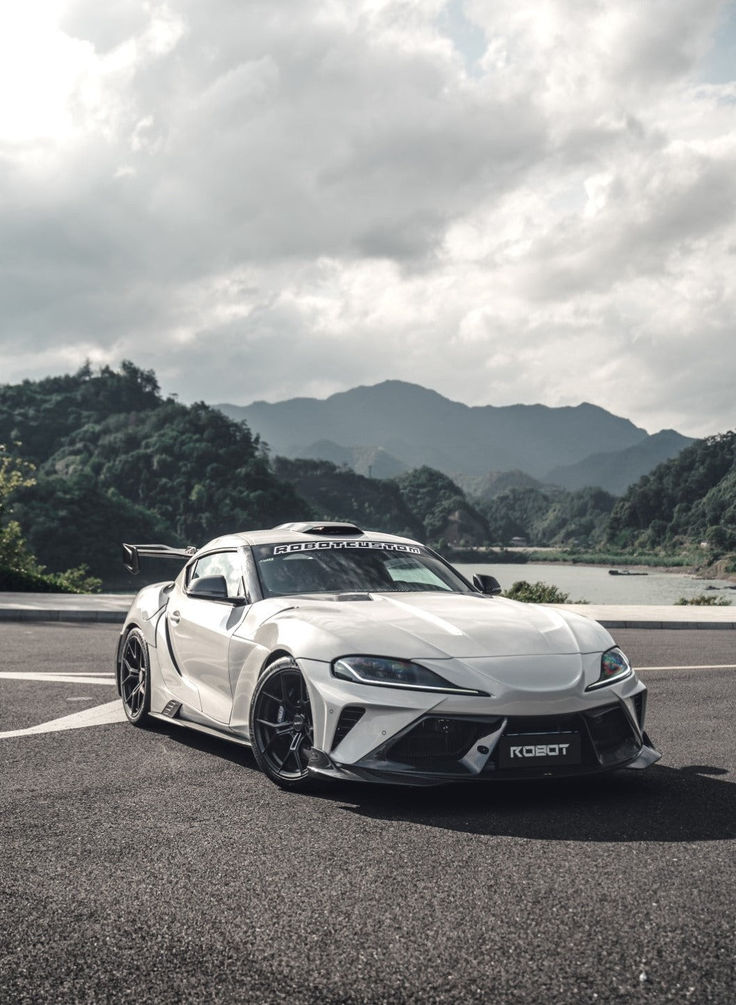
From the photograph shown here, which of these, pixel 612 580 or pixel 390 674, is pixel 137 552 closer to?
pixel 390 674

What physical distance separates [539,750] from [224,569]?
2.78 metres

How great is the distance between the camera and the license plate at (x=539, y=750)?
4.80m

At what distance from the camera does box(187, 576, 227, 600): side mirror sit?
6.19m

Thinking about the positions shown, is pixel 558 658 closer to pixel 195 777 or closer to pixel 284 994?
pixel 195 777

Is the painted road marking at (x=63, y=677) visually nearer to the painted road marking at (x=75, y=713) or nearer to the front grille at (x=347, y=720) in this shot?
the painted road marking at (x=75, y=713)

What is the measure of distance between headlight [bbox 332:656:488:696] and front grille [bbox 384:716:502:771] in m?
0.15

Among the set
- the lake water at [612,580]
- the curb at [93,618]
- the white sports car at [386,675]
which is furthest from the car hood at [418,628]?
the lake water at [612,580]

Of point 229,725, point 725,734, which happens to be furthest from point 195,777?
point 725,734

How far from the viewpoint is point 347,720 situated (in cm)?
493

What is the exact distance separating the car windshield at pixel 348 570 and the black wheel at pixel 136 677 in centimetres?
136

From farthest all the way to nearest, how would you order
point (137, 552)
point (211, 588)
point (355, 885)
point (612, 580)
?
point (612, 580)
point (137, 552)
point (211, 588)
point (355, 885)

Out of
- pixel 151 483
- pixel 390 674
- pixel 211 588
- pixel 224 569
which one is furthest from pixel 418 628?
pixel 151 483

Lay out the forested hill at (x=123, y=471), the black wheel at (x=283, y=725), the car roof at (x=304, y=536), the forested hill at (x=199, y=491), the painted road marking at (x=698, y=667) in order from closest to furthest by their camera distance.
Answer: the black wheel at (x=283, y=725) → the car roof at (x=304, y=536) → the painted road marking at (x=698, y=667) → the forested hill at (x=123, y=471) → the forested hill at (x=199, y=491)

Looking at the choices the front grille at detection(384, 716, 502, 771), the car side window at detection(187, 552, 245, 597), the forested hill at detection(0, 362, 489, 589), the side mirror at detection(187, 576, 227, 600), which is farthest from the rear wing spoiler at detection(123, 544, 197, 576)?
the forested hill at detection(0, 362, 489, 589)
